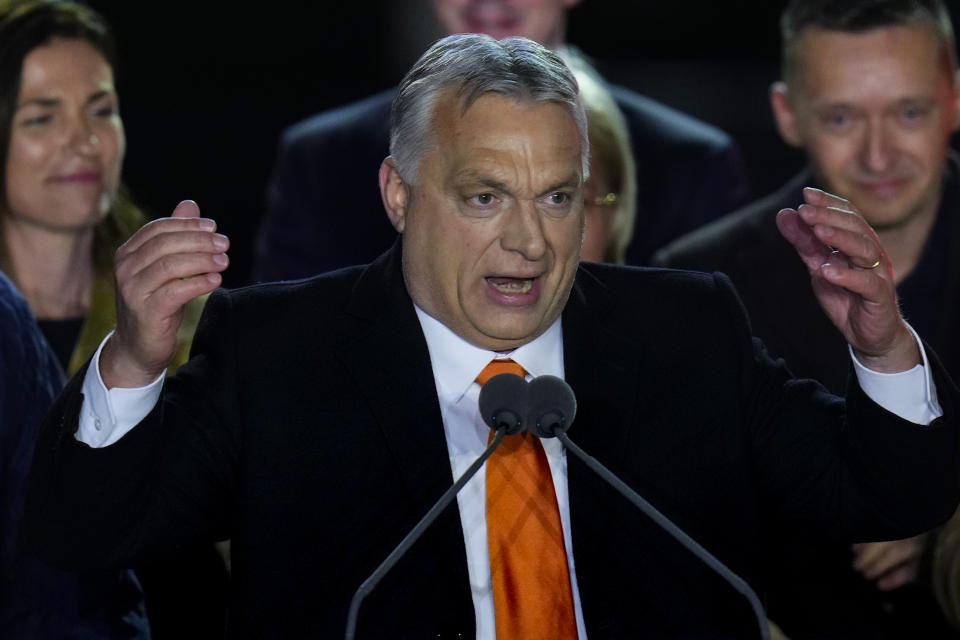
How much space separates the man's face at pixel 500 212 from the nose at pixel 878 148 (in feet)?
3.98

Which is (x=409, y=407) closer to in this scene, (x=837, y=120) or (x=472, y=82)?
(x=472, y=82)

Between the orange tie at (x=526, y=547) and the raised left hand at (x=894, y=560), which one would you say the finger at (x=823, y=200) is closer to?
the orange tie at (x=526, y=547)

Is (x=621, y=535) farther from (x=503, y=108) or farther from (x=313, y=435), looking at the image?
(x=503, y=108)

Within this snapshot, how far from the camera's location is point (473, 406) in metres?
2.04

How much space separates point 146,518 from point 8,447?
400 mm

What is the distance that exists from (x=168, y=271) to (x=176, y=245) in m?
0.03

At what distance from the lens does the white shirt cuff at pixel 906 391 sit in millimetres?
1930

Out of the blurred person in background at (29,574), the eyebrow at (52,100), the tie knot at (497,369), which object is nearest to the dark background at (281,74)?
the eyebrow at (52,100)

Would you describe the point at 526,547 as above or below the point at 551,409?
below

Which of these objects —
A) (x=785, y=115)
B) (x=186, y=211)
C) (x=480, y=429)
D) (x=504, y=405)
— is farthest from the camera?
(x=785, y=115)

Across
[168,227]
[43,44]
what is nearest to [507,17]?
[43,44]

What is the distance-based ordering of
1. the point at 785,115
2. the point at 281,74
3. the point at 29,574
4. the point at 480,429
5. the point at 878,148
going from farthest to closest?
the point at 281,74 → the point at 785,115 → the point at 878,148 → the point at 29,574 → the point at 480,429

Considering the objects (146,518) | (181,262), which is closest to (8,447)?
(146,518)

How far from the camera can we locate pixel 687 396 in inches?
81.7
